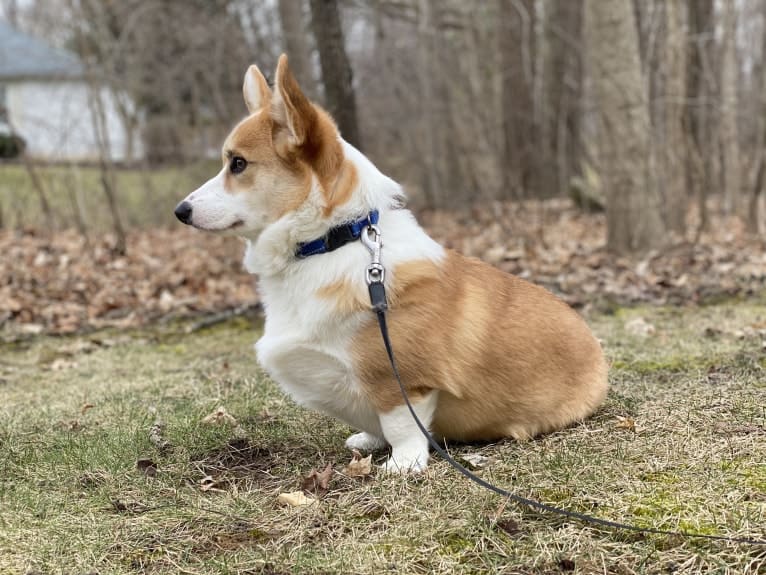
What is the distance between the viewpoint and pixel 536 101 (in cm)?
1472

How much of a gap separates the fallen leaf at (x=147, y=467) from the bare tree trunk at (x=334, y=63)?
4951 millimetres

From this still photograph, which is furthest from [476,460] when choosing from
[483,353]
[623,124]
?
[623,124]

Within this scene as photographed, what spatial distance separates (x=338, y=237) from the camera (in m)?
3.08

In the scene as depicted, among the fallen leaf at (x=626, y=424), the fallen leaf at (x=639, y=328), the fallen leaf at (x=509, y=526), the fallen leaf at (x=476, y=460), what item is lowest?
the fallen leaf at (x=639, y=328)

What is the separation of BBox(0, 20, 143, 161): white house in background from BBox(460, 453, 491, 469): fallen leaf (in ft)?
26.0

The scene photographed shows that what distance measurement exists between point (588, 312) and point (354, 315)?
3704 mm

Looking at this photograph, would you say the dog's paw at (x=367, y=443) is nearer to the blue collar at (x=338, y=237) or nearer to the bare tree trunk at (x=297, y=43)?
the blue collar at (x=338, y=237)

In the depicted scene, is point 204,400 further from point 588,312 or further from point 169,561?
point 588,312

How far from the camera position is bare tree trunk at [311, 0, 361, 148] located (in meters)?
7.54

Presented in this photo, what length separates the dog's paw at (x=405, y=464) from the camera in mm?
3010

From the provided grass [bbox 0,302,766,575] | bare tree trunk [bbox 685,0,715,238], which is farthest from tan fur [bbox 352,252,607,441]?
bare tree trunk [bbox 685,0,715,238]

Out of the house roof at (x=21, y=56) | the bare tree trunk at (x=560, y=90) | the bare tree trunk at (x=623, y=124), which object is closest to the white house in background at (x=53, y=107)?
the house roof at (x=21, y=56)

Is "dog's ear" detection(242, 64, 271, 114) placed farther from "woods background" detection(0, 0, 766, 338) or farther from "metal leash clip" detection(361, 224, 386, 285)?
"woods background" detection(0, 0, 766, 338)

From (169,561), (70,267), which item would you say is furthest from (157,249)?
(169,561)
